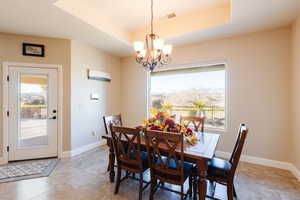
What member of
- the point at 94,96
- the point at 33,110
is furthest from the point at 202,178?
the point at 33,110

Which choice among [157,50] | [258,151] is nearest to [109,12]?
[157,50]

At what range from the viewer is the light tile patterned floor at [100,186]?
1961mm

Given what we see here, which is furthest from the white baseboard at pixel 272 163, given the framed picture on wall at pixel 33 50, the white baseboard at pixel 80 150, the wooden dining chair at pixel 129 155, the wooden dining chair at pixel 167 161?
the framed picture on wall at pixel 33 50

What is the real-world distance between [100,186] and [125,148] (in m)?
0.72

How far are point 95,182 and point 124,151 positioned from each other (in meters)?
0.87

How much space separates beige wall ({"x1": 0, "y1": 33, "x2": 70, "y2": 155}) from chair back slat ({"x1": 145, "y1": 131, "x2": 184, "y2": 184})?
Answer: 247cm

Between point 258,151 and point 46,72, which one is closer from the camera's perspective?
point 258,151

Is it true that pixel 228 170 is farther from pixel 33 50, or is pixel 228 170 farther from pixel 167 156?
pixel 33 50

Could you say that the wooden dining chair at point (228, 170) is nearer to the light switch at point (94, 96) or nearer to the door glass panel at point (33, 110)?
the light switch at point (94, 96)

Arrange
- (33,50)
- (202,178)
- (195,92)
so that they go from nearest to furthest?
(202,178) < (33,50) < (195,92)

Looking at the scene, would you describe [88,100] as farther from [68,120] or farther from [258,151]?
[258,151]

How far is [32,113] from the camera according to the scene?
122 inches

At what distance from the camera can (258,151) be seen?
9.64 ft

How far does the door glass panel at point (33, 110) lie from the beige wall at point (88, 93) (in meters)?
0.57
